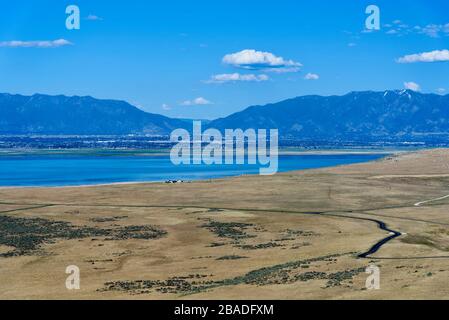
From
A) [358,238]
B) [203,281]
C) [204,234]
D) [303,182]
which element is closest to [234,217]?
[204,234]
